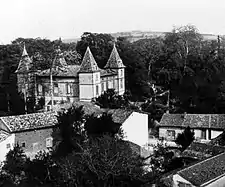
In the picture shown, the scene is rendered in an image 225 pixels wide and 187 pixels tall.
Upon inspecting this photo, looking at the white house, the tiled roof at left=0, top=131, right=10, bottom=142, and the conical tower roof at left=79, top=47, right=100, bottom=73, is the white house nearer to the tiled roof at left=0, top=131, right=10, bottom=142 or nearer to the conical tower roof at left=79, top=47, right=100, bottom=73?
the tiled roof at left=0, top=131, right=10, bottom=142

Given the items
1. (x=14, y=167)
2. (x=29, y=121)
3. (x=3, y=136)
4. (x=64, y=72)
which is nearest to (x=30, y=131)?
(x=29, y=121)

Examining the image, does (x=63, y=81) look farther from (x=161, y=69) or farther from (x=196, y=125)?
(x=196, y=125)

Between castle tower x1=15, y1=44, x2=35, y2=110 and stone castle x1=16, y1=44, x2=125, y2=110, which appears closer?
stone castle x1=16, y1=44, x2=125, y2=110

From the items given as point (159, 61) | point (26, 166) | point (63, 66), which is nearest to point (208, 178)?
point (26, 166)

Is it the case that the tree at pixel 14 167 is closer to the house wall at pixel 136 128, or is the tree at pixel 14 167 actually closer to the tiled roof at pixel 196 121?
the house wall at pixel 136 128

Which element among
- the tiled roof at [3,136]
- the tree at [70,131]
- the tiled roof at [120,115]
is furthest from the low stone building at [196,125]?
the tiled roof at [3,136]

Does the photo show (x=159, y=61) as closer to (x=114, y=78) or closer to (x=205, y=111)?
(x=114, y=78)

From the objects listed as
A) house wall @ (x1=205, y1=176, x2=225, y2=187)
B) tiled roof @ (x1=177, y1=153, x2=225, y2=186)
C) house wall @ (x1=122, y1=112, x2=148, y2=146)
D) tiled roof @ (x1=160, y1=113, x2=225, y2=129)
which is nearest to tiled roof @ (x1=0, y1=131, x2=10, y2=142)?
house wall @ (x1=122, y1=112, x2=148, y2=146)
